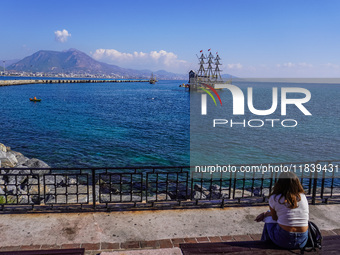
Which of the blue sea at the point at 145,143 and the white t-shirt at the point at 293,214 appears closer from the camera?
the white t-shirt at the point at 293,214

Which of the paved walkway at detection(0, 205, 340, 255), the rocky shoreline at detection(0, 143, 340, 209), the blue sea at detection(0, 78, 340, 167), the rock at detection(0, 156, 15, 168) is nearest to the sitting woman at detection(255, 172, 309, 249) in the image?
the paved walkway at detection(0, 205, 340, 255)

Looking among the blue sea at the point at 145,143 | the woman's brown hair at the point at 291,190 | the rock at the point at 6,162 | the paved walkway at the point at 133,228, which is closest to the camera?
the woman's brown hair at the point at 291,190

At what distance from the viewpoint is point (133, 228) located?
6.50 m

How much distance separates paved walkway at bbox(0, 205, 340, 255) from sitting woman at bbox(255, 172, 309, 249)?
67.9 inches

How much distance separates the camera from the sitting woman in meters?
4.48

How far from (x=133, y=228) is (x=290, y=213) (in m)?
3.54

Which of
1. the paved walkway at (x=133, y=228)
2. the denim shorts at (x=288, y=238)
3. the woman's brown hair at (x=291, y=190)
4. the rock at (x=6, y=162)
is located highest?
the woman's brown hair at (x=291, y=190)

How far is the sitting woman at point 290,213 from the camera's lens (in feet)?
14.7

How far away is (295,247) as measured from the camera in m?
4.64

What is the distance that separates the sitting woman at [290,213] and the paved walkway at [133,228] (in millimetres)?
1725

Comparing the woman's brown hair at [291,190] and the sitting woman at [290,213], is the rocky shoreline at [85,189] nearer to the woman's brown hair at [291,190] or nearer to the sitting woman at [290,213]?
the sitting woman at [290,213]

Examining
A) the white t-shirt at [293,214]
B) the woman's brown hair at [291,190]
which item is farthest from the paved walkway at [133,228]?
the woman's brown hair at [291,190]

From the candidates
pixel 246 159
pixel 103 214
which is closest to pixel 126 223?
pixel 103 214

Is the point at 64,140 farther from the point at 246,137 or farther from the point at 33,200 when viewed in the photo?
the point at 246,137
